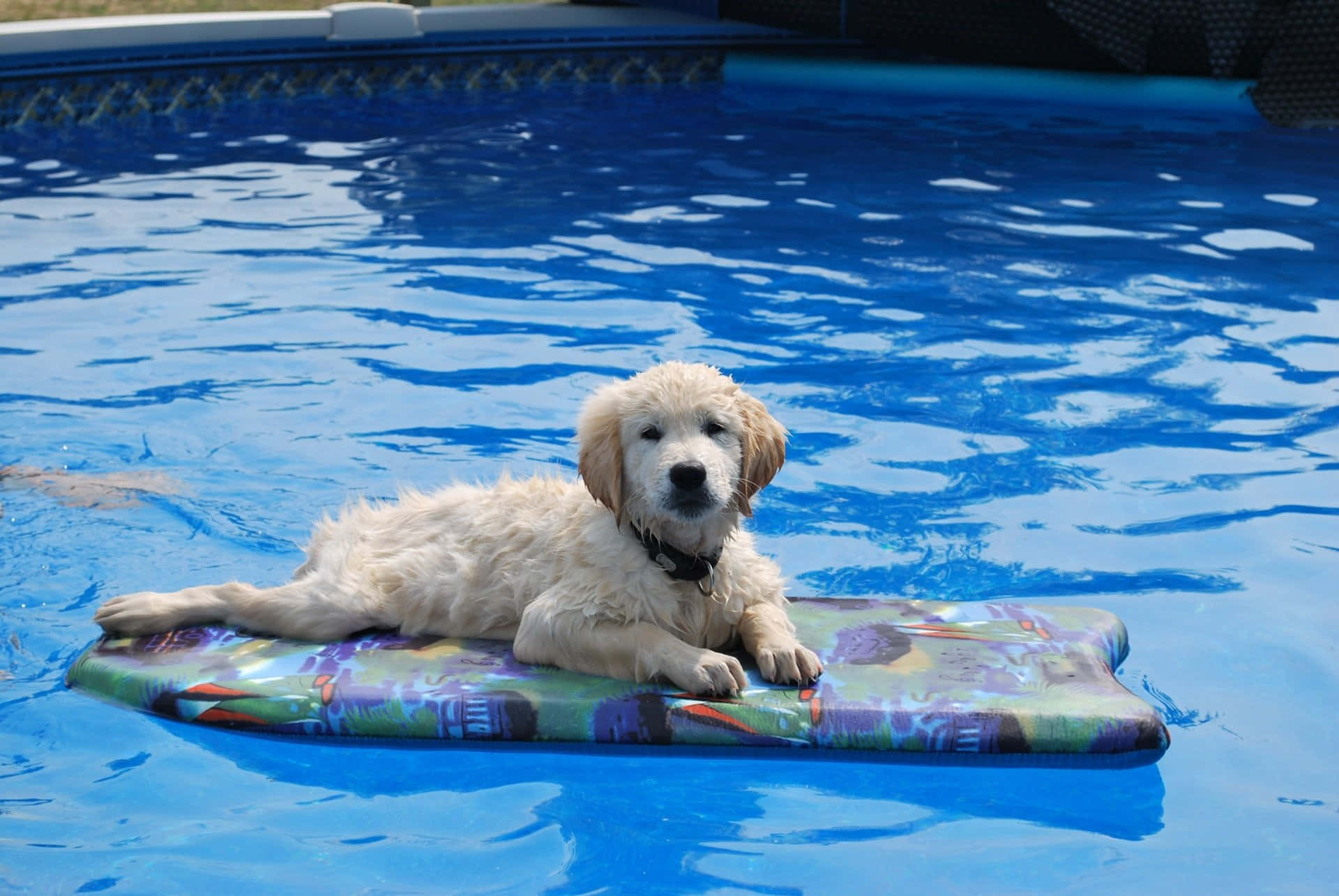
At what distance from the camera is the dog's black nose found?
3.96m

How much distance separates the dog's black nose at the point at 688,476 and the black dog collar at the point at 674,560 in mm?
331

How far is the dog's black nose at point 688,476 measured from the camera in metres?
3.96

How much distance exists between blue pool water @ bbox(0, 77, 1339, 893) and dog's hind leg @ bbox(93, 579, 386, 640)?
1.09 feet

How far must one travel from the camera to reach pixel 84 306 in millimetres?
8547

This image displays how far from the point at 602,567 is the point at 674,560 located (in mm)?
220

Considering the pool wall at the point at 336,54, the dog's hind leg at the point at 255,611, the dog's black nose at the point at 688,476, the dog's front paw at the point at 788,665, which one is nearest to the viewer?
the dog's black nose at the point at 688,476

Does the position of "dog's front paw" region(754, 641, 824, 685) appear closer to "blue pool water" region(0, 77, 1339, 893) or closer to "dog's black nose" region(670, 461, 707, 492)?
"blue pool water" region(0, 77, 1339, 893)

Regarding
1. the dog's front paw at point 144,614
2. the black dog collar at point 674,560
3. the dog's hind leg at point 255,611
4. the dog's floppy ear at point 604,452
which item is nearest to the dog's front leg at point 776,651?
the black dog collar at point 674,560

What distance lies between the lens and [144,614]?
4.75 m

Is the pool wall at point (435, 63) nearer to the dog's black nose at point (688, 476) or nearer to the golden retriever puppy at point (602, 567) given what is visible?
the golden retriever puppy at point (602, 567)

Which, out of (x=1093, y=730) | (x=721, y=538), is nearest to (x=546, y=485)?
(x=721, y=538)

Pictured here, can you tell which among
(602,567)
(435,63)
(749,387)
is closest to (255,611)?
(602,567)

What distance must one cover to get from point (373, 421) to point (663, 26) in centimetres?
962

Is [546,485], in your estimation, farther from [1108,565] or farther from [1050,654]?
[1108,565]
